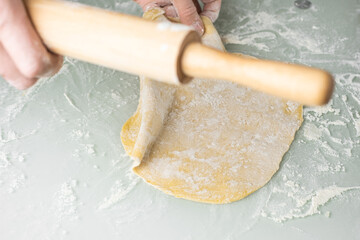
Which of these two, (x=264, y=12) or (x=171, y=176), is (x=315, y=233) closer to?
(x=171, y=176)

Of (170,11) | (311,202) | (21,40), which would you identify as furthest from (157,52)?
(170,11)

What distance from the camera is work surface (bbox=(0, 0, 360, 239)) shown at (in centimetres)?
124

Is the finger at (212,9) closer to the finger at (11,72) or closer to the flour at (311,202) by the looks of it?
the flour at (311,202)

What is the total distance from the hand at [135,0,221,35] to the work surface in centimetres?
29

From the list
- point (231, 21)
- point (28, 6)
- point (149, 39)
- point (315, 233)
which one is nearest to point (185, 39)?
point (149, 39)

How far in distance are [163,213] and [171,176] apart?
13 centimetres

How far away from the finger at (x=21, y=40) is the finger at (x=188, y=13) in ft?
2.72

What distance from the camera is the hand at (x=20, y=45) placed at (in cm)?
79

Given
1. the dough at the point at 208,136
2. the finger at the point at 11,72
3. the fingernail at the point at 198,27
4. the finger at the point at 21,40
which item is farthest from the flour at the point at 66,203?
the fingernail at the point at 198,27

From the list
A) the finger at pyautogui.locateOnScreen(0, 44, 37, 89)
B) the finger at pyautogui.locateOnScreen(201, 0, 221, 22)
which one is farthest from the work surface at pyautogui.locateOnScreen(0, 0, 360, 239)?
the finger at pyautogui.locateOnScreen(0, 44, 37, 89)

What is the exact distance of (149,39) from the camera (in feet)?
2.36

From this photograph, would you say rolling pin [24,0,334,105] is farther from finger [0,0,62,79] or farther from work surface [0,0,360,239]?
work surface [0,0,360,239]

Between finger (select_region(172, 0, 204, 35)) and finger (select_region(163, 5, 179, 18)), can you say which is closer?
finger (select_region(172, 0, 204, 35))

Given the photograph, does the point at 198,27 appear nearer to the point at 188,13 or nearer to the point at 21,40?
the point at 188,13
